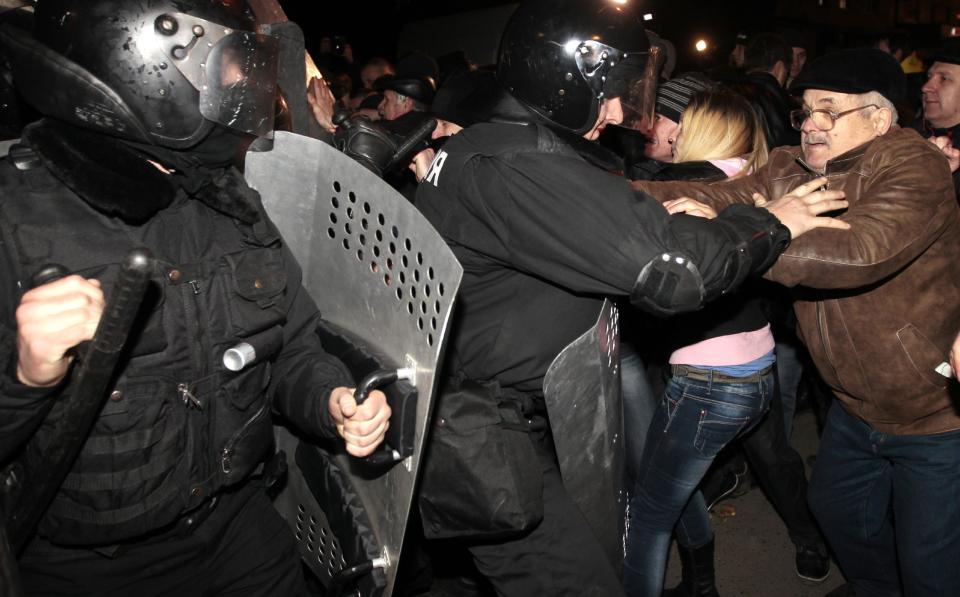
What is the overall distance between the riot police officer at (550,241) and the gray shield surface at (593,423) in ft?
0.15

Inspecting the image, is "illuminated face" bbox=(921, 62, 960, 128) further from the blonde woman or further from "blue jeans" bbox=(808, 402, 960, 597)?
"blue jeans" bbox=(808, 402, 960, 597)

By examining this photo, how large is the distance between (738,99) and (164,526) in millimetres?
2639

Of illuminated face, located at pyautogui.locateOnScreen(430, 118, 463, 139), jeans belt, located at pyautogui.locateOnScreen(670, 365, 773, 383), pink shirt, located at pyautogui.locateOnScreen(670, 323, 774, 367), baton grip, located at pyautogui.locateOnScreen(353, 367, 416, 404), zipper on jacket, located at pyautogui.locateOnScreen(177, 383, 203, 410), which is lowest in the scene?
jeans belt, located at pyautogui.locateOnScreen(670, 365, 773, 383)

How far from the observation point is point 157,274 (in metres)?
1.59

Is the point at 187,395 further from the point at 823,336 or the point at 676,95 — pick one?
the point at 676,95

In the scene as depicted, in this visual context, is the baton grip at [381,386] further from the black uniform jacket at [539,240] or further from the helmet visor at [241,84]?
the helmet visor at [241,84]

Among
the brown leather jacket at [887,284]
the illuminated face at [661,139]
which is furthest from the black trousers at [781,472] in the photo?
the illuminated face at [661,139]

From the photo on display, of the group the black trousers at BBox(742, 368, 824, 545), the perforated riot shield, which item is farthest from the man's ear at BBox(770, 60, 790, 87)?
the perforated riot shield

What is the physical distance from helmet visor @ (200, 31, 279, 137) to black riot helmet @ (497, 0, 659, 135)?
752 mm

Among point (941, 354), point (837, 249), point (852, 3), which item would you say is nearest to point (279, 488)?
point (837, 249)

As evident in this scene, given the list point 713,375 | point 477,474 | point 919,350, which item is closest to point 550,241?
point 477,474

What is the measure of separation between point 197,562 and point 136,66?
118 cm

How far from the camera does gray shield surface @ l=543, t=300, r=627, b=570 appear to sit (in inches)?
80.5

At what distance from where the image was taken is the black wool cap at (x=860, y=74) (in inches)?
94.6
